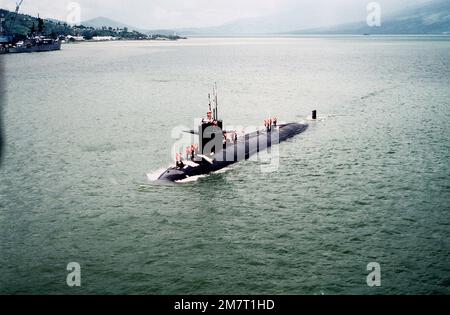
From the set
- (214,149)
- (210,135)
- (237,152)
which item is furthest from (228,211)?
(237,152)

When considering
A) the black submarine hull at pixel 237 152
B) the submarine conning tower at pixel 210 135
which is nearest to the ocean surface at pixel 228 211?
the black submarine hull at pixel 237 152

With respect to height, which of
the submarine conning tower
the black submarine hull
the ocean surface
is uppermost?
the submarine conning tower

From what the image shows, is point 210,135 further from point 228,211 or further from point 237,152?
point 228,211

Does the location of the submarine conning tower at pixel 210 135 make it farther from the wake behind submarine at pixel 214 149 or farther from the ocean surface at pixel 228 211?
the ocean surface at pixel 228 211

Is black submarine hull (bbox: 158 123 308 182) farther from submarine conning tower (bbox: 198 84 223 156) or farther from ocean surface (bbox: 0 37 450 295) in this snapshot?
ocean surface (bbox: 0 37 450 295)

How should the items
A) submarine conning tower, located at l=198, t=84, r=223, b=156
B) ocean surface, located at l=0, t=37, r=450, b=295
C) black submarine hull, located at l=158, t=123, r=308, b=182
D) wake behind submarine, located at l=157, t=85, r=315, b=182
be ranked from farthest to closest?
submarine conning tower, located at l=198, t=84, r=223, b=156 → wake behind submarine, located at l=157, t=85, r=315, b=182 → black submarine hull, located at l=158, t=123, r=308, b=182 → ocean surface, located at l=0, t=37, r=450, b=295

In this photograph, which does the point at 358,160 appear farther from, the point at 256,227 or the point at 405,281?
the point at 405,281

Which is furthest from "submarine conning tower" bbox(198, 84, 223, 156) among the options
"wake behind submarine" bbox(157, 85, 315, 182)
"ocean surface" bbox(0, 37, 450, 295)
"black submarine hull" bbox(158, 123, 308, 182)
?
"ocean surface" bbox(0, 37, 450, 295)
